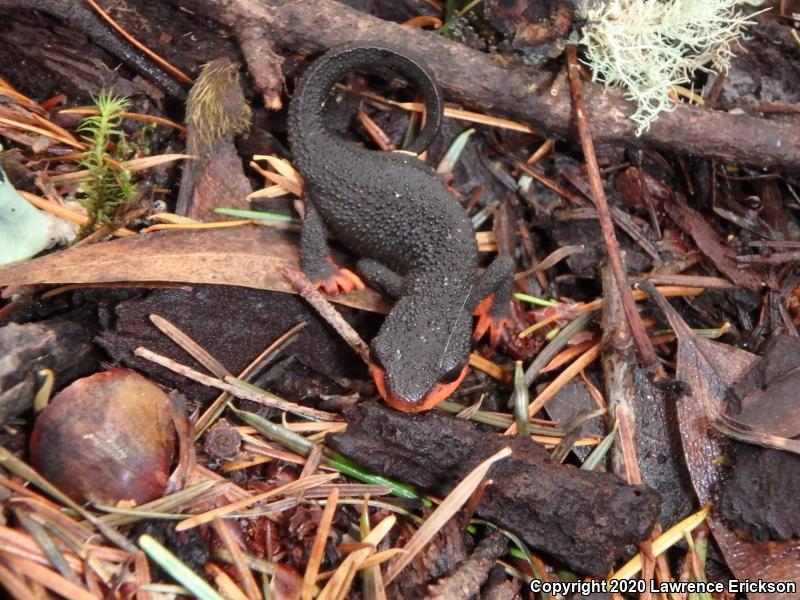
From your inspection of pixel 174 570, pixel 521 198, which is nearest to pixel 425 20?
pixel 521 198

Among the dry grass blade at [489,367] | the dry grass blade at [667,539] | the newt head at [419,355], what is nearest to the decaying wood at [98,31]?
the newt head at [419,355]

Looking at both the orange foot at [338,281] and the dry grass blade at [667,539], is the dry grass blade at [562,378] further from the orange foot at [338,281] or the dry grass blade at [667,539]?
the orange foot at [338,281]

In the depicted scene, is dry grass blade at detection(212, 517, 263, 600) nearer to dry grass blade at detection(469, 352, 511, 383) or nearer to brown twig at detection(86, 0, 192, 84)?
dry grass blade at detection(469, 352, 511, 383)

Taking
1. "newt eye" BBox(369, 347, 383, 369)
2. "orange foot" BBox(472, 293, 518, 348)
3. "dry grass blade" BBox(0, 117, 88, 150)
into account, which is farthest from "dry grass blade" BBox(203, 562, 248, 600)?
"dry grass blade" BBox(0, 117, 88, 150)

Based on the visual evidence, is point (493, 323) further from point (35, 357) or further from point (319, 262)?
point (35, 357)

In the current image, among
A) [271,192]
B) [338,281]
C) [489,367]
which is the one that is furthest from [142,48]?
[489,367]

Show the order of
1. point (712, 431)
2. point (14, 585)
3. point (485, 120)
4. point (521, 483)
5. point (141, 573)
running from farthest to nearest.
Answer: point (485, 120) < point (712, 431) < point (521, 483) < point (141, 573) < point (14, 585)
